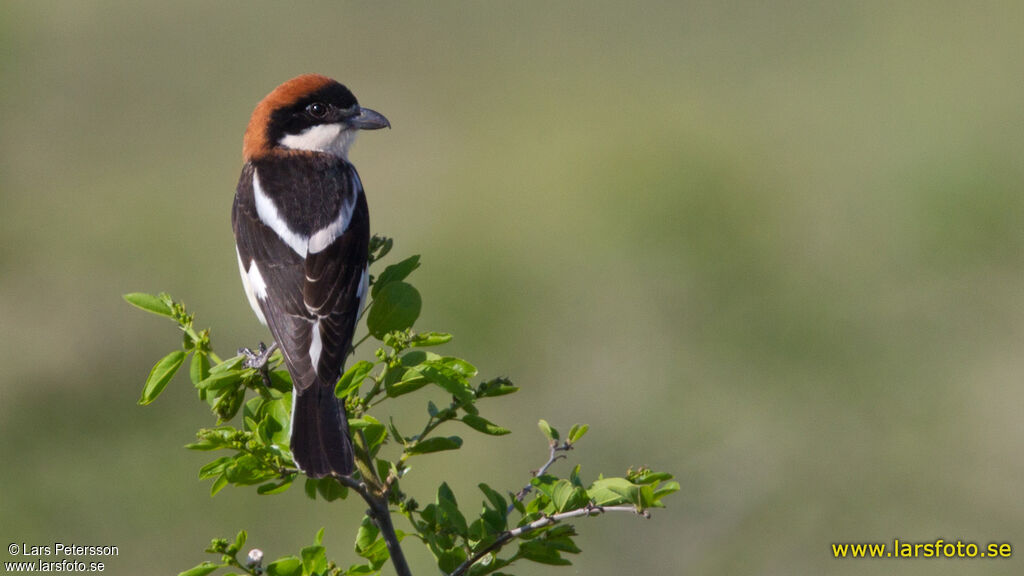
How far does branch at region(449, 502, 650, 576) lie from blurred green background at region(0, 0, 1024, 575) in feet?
14.2

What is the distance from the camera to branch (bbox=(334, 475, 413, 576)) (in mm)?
2674

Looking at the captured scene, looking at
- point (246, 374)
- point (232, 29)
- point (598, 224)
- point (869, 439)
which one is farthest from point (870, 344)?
point (232, 29)

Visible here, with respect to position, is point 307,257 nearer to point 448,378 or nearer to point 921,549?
point 448,378

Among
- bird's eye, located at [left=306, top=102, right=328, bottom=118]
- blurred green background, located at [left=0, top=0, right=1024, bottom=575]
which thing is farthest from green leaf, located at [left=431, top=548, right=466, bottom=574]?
blurred green background, located at [left=0, top=0, right=1024, bottom=575]

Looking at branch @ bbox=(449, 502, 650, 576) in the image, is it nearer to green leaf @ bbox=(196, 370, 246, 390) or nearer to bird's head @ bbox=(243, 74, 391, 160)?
green leaf @ bbox=(196, 370, 246, 390)

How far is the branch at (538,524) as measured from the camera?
266cm

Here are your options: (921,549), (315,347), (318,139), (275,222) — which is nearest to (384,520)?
(315,347)

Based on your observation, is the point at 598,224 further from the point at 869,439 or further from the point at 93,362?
the point at 93,362

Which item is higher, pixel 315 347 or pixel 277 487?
pixel 315 347

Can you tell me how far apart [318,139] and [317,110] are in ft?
0.41

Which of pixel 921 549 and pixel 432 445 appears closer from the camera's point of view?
pixel 432 445

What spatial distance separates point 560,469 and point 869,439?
2497 mm

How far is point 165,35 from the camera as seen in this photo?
51.5ft

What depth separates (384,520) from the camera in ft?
9.09
